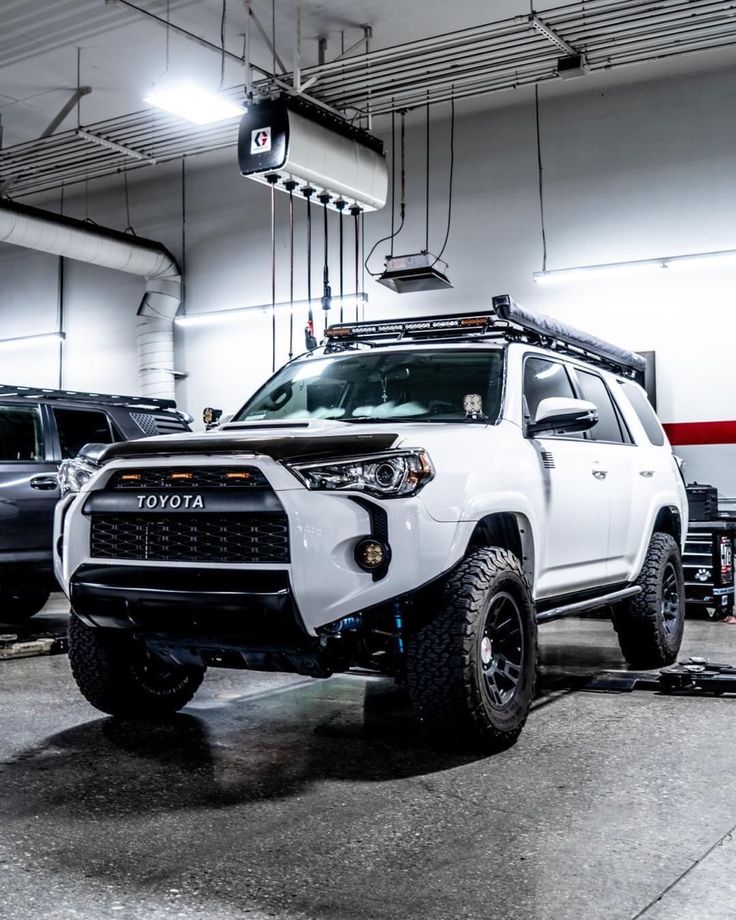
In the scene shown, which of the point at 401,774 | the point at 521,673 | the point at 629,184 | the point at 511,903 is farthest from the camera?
the point at 629,184

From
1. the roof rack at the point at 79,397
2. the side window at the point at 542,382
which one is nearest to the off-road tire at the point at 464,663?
the side window at the point at 542,382

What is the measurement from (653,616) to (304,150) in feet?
18.9

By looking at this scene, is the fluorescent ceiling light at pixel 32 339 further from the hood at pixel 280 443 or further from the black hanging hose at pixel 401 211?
the hood at pixel 280 443

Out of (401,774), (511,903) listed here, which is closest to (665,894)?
(511,903)

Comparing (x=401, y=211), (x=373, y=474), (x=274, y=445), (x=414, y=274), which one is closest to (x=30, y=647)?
(x=274, y=445)

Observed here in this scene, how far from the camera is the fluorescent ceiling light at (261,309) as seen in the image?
1402 cm

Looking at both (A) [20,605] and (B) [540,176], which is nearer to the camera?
(A) [20,605]

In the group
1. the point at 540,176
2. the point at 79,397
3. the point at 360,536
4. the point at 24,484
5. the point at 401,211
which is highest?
the point at 540,176

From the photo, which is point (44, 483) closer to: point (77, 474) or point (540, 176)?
point (77, 474)

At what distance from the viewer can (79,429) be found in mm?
7891

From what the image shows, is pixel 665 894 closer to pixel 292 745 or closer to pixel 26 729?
pixel 292 745

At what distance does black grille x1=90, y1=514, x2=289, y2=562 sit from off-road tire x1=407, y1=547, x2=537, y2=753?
2.21 feet

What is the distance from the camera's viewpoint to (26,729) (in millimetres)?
4785

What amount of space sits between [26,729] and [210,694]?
113 cm
